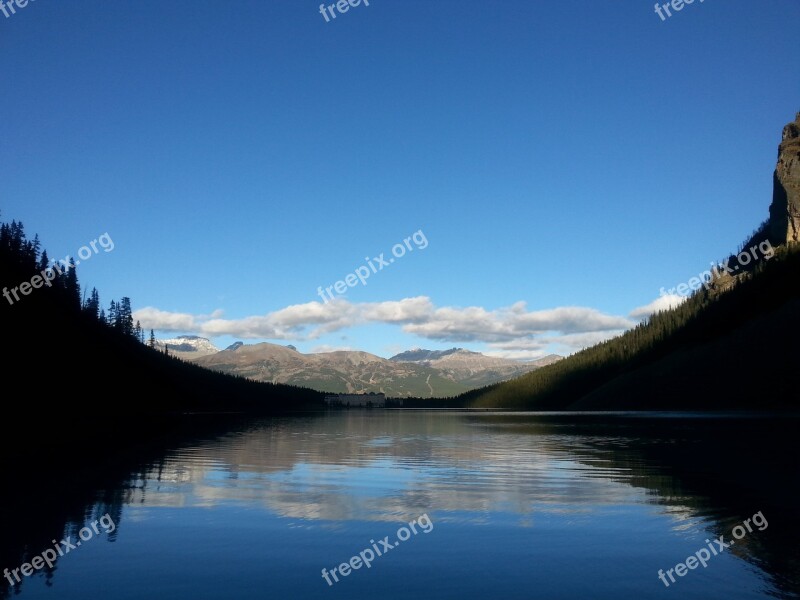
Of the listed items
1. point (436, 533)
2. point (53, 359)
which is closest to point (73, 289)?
point (53, 359)

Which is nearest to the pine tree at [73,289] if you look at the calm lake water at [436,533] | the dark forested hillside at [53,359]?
the dark forested hillside at [53,359]

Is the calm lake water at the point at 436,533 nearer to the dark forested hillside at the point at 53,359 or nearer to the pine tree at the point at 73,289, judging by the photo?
the dark forested hillside at the point at 53,359

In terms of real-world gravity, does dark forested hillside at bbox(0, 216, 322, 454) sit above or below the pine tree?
below

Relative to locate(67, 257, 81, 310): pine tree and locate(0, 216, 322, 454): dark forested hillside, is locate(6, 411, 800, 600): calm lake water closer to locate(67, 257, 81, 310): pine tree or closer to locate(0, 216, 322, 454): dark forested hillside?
locate(0, 216, 322, 454): dark forested hillside

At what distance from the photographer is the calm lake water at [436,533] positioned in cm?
1530

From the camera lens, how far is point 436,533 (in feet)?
69.4

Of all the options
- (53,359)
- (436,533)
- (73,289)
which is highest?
(73,289)

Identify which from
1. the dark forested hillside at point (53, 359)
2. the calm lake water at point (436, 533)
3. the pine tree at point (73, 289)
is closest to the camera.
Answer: the calm lake water at point (436, 533)

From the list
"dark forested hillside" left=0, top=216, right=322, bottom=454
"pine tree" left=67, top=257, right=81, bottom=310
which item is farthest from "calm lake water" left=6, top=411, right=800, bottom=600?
"pine tree" left=67, top=257, right=81, bottom=310

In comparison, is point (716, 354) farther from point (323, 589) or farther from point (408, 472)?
point (323, 589)

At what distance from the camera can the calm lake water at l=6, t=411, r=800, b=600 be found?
15297 mm

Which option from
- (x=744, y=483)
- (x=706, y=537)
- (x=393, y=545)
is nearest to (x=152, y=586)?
(x=393, y=545)

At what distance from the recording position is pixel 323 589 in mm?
15180

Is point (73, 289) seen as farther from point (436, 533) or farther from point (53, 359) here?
point (436, 533)
